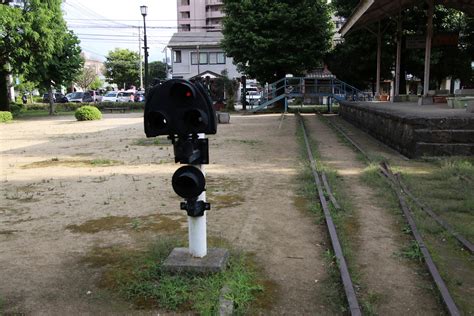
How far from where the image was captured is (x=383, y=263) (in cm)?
445

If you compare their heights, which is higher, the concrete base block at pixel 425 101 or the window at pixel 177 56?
the window at pixel 177 56

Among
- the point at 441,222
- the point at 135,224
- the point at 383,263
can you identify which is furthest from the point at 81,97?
the point at 383,263

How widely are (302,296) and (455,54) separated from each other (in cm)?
2757

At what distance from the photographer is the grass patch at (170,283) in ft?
11.8

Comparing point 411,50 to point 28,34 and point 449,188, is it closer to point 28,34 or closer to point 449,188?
point 28,34

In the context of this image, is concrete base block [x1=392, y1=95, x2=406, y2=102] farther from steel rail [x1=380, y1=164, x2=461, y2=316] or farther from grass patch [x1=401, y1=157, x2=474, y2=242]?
steel rail [x1=380, y1=164, x2=461, y2=316]

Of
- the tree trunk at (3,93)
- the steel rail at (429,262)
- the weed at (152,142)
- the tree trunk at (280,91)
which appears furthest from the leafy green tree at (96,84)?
the steel rail at (429,262)

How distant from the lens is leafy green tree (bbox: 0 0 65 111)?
81.3ft

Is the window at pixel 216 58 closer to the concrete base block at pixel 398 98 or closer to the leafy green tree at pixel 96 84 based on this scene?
the leafy green tree at pixel 96 84

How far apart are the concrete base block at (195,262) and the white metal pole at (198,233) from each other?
0.06 m

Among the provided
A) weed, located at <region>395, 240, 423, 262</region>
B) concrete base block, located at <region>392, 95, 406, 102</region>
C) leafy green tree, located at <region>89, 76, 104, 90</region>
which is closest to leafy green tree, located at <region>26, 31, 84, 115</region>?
concrete base block, located at <region>392, 95, 406, 102</region>

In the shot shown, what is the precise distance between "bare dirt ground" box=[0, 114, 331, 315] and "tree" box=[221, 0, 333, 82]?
18.4m

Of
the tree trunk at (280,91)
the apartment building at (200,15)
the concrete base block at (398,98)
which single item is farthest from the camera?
the apartment building at (200,15)

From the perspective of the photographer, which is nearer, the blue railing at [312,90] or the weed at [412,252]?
the weed at [412,252]
